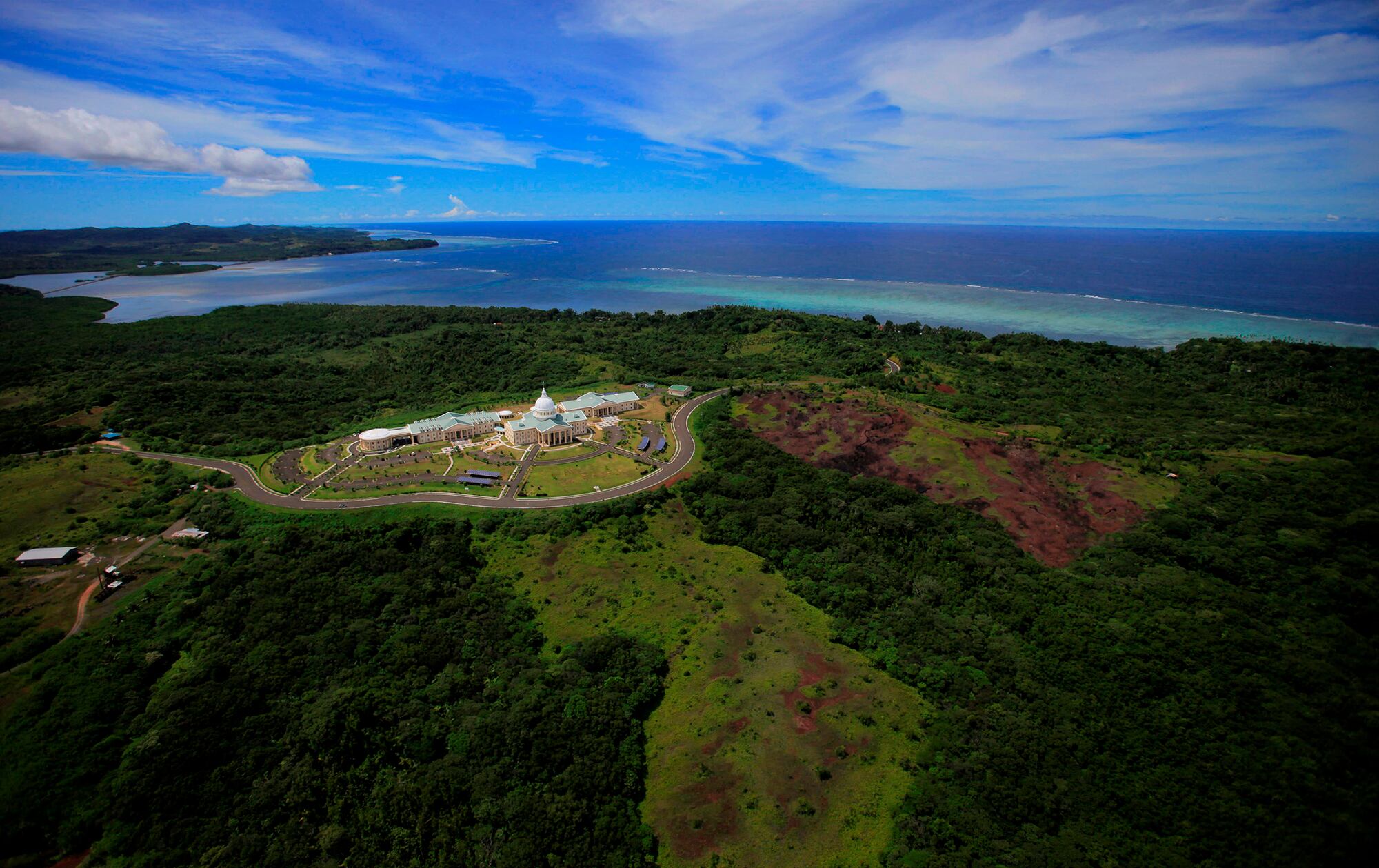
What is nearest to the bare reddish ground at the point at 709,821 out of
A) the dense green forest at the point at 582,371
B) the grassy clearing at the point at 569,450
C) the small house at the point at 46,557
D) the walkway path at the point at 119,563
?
the grassy clearing at the point at 569,450

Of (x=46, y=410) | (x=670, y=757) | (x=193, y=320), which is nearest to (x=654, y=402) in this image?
(x=670, y=757)

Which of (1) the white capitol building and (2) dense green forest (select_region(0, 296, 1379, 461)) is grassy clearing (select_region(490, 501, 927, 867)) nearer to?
(1) the white capitol building

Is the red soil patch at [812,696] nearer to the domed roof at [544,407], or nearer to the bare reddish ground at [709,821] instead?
the bare reddish ground at [709,821]

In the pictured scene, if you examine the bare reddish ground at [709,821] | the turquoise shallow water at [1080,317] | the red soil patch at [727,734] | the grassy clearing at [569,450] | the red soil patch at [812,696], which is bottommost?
the bare reddish ground at [709,821]

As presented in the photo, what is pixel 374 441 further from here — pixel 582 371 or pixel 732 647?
pixel 732 647

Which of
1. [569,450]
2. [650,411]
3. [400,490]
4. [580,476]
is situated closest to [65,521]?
[400,490]

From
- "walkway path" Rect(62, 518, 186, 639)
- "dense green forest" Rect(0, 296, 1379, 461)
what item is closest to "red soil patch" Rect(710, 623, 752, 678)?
"walkway path" Rect(62, 518, 186, 639)
